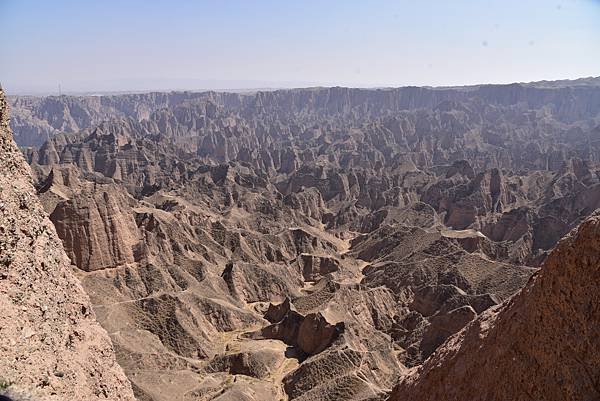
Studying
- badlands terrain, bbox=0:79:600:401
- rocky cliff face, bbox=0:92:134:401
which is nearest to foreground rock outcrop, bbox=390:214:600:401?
badlands terrain, bbox=0:79:600:401

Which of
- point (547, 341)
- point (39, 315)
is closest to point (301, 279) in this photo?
point (547, 341)

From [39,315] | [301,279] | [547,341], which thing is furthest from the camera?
[301,279]

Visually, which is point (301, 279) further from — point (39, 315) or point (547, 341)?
point (39, 315)

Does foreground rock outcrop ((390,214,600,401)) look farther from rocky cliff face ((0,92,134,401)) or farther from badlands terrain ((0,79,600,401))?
rocky cliff face ((0,92,134,401))

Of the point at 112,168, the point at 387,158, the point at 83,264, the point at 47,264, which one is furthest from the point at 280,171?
the point at 47,264

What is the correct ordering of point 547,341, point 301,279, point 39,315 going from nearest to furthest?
point 39,315
point 547,341
point 301,279

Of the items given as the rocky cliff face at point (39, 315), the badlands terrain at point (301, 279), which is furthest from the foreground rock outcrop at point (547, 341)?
the rocky cliff face at point (39, 315)
